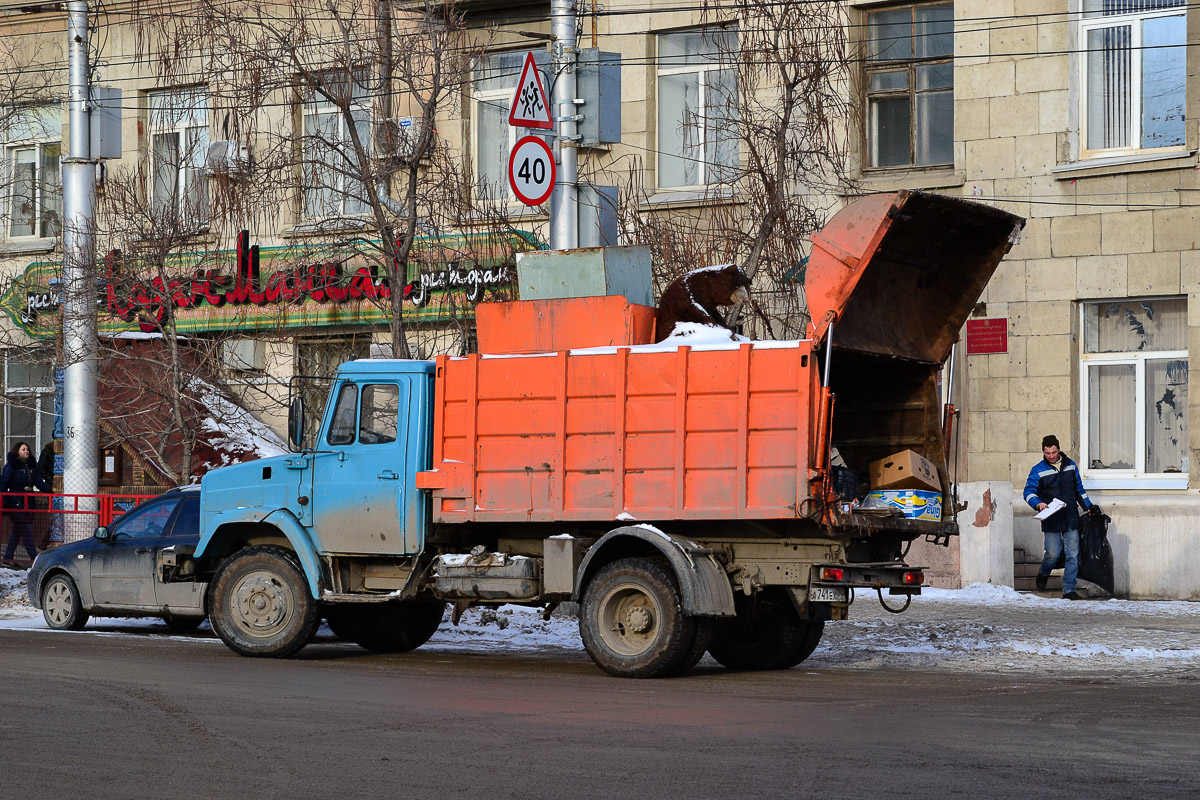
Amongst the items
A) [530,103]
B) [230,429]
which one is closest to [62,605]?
[530,103]

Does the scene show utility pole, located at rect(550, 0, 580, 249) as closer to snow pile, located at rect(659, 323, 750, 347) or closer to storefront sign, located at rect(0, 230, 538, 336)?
snow pile, located at rect(659, 323, 750, 347)

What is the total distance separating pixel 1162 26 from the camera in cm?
2023

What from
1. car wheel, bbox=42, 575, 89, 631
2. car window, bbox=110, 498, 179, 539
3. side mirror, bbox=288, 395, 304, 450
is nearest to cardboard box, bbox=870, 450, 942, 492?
side mirror, bbox=288, 395, 304, 450

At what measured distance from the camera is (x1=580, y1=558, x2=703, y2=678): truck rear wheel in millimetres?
12086

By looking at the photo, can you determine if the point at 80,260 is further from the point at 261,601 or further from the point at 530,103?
the point at 261,601

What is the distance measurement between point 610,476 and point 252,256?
14.6 meters

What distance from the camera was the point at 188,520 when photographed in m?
16.3

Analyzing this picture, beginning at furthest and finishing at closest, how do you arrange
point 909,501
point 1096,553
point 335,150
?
point 1096,553 < point 335,150 < point 909,501

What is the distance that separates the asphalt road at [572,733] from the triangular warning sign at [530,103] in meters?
5.45

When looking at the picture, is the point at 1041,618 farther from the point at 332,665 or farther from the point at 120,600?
the point at 120,600

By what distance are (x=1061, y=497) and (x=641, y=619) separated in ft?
27.8

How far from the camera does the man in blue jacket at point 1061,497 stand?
19312mm

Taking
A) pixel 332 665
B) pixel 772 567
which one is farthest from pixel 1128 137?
pixel 332 665

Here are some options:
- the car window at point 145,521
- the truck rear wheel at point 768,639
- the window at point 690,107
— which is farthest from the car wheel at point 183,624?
the window at point 690,107
